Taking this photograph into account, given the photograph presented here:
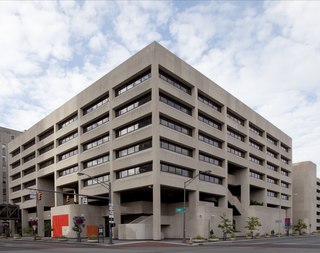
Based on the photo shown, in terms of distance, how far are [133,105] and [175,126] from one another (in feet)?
23.5

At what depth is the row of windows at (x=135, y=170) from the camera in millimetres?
54562

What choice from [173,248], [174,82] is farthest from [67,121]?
[173,248]

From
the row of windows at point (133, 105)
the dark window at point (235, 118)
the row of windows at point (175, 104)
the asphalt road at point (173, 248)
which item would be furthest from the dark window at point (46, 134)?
the asphalt road at point (173, 248)

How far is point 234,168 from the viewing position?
78312 millimetres

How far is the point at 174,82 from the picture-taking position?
5862cm

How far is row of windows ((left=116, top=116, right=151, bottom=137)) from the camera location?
5575cm

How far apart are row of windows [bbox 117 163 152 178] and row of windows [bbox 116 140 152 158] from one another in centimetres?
244

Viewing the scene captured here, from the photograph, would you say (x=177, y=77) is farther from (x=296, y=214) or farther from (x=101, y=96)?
(x=296, y=214)

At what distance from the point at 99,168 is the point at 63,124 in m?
19.6

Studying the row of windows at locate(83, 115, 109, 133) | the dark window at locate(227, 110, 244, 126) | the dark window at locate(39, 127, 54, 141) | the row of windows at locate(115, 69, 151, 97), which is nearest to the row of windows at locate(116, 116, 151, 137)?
the row of windows at locate(83, 115, 109, 133)

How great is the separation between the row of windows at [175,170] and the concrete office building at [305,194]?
6489 cm

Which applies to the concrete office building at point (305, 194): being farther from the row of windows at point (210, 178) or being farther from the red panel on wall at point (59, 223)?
the red panel on wall at point (59, 223)

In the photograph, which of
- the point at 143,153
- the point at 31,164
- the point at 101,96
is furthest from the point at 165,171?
the point at 31,164

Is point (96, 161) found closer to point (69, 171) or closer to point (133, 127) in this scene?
point (69, 171)
